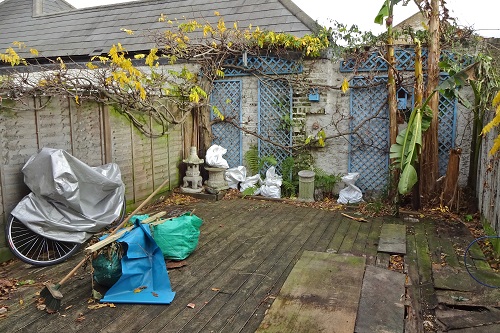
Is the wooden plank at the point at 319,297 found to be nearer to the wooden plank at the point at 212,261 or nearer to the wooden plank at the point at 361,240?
the wooden plank at the point at 361,240

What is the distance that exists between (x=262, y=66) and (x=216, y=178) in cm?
256

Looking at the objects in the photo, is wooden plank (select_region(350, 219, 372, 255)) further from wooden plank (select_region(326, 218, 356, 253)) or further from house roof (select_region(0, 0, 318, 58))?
house roof (select_region(0, 0, 318, 58))

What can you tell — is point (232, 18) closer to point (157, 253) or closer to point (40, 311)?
point (157, 253)

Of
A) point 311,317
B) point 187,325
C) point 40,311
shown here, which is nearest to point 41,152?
point 40,311

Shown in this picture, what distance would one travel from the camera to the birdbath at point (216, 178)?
26.8 ft

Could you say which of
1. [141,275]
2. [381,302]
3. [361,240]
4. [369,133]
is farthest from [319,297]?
[369,133]

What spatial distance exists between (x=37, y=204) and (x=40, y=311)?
4.80 ft

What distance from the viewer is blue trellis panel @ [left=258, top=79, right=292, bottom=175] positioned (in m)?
8.16

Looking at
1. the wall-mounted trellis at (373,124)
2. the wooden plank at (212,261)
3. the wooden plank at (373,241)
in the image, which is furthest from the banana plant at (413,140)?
the wooden plank at (212,261)

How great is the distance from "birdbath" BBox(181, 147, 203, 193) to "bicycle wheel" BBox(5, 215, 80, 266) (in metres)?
3.45

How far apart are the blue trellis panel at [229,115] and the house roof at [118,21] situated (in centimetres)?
158

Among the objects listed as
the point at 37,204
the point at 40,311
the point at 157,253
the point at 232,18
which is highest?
the point at 232,18

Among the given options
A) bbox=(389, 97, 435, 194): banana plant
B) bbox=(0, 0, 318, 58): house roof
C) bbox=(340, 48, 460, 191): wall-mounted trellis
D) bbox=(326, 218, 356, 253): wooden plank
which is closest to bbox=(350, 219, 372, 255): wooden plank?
bbox=(326, 218, 356, 253): wooden plank

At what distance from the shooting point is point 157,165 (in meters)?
7.55
